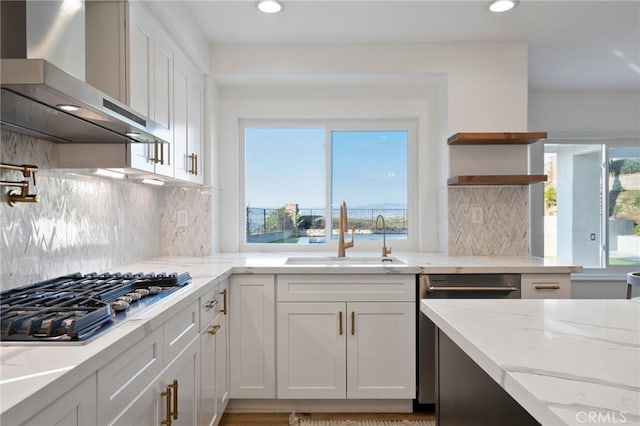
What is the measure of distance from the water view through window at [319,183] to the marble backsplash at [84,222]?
54cm

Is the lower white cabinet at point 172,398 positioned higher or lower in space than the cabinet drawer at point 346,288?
lower

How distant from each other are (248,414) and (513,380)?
2198 mm

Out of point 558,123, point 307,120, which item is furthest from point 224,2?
point 558,123

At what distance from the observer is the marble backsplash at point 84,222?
1525 mm

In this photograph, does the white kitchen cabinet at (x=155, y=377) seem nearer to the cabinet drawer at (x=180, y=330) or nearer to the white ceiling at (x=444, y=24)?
the cabinet drawer at (x=180, y=330)

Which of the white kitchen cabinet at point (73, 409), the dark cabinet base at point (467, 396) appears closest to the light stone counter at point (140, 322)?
the white kitchen cabinet at point (73, 409)

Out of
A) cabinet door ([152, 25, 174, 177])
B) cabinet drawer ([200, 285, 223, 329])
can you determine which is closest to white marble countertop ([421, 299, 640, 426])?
cabinet drawer ([200, 285, 223, 329])

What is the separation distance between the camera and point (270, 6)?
92.1 inches

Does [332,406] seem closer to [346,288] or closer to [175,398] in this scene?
[346,288]

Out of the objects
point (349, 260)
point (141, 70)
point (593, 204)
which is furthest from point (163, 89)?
point (593, 204)

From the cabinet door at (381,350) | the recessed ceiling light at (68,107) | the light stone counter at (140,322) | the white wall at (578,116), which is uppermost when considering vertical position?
the white wall at (578,116)

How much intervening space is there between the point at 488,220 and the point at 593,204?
73.6 inches

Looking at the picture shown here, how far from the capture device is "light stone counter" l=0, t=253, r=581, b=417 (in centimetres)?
79

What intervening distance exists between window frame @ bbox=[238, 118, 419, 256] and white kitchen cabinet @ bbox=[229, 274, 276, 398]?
88cm
